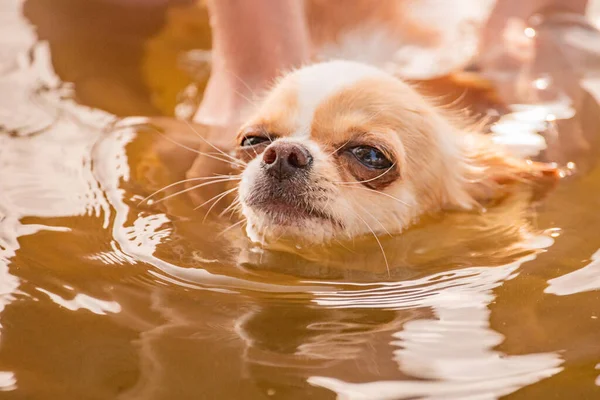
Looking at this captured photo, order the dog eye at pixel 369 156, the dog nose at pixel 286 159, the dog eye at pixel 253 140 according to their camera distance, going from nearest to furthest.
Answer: the dog nose at pixel 286 159
the dog eye at pixel 369 156
the dog eye at pixel 253 140

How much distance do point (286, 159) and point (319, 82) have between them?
1.22ft

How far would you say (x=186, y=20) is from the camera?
14.9 feet

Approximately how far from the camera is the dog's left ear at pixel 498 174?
8.87ft

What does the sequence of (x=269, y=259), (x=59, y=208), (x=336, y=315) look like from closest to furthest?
(x=336, y=315)
(x=269, y=259)
(x=59, y=208)

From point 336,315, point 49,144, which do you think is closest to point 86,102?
point 49,144

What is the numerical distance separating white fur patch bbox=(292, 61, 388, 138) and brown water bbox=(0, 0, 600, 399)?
1.30 ft

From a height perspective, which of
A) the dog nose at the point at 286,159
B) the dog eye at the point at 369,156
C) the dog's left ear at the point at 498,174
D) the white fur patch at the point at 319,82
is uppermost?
the dog's left ear at the point at 498,174

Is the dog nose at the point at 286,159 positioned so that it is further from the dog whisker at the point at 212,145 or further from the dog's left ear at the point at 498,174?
the dog's left ear at the point at 498,174

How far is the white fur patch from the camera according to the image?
242 cm

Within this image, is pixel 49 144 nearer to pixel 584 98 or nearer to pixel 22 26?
pixel 22 26

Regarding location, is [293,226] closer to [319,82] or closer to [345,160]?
[345,160]

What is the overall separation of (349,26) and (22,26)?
5.23 ft

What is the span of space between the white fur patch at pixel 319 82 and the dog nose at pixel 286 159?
18 cm

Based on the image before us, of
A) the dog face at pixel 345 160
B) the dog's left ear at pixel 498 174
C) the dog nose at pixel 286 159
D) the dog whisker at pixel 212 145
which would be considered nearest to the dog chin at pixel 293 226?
the dog face at pixel 345 160
